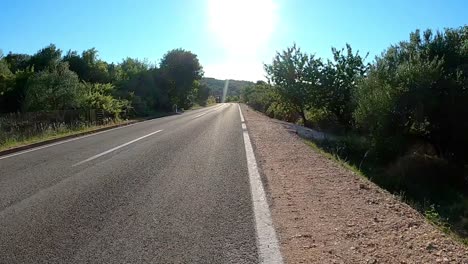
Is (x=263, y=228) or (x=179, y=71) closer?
(x=263, y=228)

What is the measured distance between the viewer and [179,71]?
59812 millimetres

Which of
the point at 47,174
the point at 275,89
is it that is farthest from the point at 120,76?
the point at 47,174

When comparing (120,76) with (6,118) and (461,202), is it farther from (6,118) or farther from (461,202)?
(461,202)

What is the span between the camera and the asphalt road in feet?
12.8

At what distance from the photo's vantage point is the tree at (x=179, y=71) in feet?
195

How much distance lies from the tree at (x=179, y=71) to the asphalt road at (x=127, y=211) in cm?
5077

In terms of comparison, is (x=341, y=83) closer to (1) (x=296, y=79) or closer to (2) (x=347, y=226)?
(1) (x=296, y=79)

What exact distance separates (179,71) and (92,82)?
18687 mm

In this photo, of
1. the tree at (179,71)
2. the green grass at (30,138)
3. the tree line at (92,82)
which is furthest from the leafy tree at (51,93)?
the tree at (179,71)

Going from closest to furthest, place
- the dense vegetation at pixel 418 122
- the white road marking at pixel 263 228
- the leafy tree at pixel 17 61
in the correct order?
1. the white road marking at pixel 263 228
2. the dense vegetation at pixel 418 122
3. the leafy tree at pixel 17 61

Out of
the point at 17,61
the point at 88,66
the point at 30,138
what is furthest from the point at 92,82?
the point at 30,138

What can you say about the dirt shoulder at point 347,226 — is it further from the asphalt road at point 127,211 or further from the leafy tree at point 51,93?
the leafy tree at point 51,93

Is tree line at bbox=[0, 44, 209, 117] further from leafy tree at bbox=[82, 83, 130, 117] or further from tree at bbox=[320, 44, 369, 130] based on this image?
tree at bbox=[320, 44, 369, 130]

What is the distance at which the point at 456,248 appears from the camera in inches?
156
